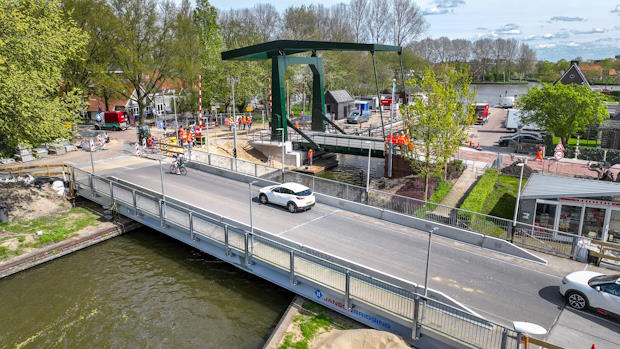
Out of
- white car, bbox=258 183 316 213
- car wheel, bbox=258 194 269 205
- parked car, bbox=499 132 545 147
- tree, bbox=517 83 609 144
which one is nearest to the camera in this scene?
white car, bbox=258 183 316 213

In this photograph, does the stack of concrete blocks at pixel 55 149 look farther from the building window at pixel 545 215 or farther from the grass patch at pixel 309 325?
the building window at pixel 545 215

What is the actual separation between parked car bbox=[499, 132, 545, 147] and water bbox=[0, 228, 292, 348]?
1321 inches

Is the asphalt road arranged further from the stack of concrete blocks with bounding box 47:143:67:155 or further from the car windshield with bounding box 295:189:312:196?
the stack of concrete blocks with bounding box 47:143:67:155

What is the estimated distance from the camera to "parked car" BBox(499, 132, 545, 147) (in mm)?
40969

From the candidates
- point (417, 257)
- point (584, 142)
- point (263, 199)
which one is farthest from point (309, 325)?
point (584, 142)

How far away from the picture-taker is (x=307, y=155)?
137 ft

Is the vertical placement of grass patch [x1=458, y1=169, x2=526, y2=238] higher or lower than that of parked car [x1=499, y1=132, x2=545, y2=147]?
lower

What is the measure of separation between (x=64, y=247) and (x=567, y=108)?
1542 inches

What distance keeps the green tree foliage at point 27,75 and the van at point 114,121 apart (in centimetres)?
2428

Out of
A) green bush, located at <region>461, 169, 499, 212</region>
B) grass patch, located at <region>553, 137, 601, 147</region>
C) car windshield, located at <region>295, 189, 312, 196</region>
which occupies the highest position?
car windshield, located at <region>295, 189, 312, 196</region>

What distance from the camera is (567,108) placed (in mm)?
36344

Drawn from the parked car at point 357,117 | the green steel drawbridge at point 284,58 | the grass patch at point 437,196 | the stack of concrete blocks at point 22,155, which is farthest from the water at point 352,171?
the stack of concrete blocks at point 22,155

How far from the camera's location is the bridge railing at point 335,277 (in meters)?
11.8

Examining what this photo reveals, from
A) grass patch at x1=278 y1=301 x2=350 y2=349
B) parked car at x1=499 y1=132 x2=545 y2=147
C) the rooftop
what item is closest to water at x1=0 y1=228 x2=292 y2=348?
grass patch at x1=278 y1=301 x2=350 y2=349
